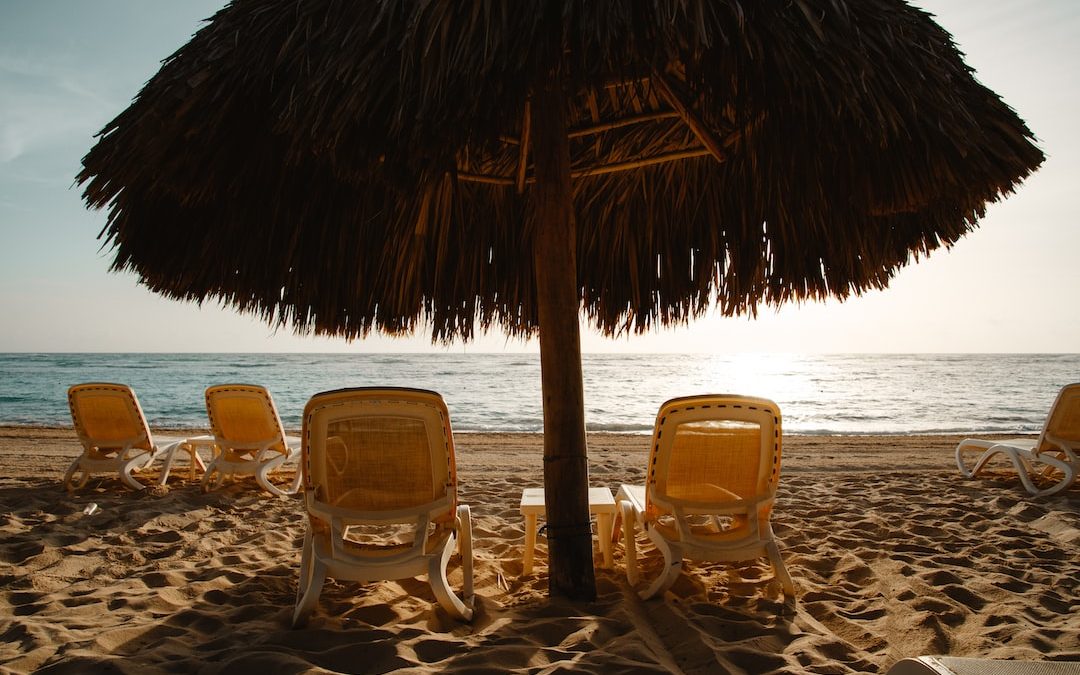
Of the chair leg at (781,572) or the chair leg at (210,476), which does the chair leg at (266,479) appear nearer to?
the chair leg at (210,476)

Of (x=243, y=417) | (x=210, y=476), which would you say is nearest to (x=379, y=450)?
(x=243, y=417)

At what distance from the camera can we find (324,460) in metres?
2.43

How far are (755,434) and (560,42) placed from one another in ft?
5.96

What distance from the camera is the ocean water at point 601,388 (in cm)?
1594

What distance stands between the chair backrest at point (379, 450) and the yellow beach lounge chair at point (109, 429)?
3408mm

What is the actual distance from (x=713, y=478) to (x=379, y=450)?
1.46 m

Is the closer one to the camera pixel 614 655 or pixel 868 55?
pixel 614 655

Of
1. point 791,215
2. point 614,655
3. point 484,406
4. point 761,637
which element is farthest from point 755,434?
point 484,406

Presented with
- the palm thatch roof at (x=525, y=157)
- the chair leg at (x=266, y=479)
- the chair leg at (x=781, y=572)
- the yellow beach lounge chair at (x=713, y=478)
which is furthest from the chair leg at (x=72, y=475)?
the chair leg at (x=781, y=572)

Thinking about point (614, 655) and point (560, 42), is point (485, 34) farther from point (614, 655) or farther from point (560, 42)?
point (614, 655)

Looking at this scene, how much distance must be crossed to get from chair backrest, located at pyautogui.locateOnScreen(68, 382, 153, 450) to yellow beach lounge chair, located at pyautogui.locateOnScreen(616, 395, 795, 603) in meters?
4.45

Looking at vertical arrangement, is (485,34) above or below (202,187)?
above

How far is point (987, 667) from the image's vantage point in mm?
874

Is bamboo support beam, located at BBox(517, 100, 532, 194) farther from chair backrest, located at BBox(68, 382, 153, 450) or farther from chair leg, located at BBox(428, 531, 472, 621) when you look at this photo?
chair backrest, located at BBox(68, 382, 153, 450)
